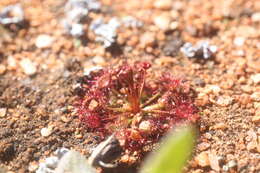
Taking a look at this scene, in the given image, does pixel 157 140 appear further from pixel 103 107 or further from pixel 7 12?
pixel 7 12

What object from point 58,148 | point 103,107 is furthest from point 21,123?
point 103,107

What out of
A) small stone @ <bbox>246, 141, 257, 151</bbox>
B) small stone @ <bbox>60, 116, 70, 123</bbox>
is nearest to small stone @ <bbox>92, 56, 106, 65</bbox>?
small stone @ <bbox>60, 116, 70, 123</bbox>

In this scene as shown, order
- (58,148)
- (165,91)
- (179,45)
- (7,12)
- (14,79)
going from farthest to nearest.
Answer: (7,12) → (179,45) → (14,79) → (165,91) → (58,148)

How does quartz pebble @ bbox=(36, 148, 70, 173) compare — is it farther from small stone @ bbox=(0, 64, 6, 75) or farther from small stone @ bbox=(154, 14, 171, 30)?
small stone @ bbox=(154, 14, 171, 30)

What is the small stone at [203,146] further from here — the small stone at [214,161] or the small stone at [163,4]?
the small stone at [163,4]

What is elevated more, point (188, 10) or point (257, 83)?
point (188, 10)

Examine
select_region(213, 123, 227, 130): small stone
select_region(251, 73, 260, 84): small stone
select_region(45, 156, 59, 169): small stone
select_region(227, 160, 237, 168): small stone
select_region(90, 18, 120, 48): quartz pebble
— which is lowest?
select_region(227, 160, 237, 168): small stone
